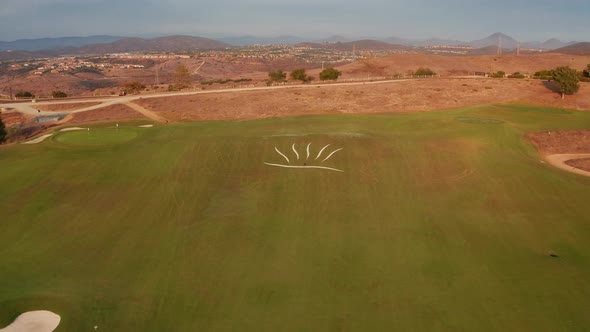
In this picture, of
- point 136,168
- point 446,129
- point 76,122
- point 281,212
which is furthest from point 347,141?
point 76,122

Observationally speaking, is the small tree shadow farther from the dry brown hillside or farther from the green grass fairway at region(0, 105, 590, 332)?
the dry brown hillside

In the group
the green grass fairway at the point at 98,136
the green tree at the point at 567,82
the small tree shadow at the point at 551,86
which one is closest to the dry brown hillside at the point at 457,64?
the small tree shadow at the point at 551,86

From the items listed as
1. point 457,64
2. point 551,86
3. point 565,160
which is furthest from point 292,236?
point 457,64

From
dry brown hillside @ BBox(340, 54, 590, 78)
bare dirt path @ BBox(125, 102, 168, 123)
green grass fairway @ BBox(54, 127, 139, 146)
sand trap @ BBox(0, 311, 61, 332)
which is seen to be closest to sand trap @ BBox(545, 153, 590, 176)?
sand trap @ BBox(0, 311, 61, 332)

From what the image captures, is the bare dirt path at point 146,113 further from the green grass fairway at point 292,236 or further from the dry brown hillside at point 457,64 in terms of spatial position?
the dry brown hillside at point 457,64

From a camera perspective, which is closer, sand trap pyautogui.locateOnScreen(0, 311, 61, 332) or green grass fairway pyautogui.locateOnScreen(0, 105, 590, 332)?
sand trap pyautogui.locateOnScreen(0, 311, 61, 332)

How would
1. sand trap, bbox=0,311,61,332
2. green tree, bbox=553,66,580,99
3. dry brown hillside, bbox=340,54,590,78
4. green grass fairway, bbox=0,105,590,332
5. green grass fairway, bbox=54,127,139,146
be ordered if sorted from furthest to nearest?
dry brown hillside, bbox=340,54,590,78
green tree, bbox=553,66,580,99
green grass fairway, bbox=54,127,139,146
green grass fairway, bbox=0,105,590,332
sand trap, bbox=0,311,61,332

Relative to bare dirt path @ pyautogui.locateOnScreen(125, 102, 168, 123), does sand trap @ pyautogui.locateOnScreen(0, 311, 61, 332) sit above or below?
below
